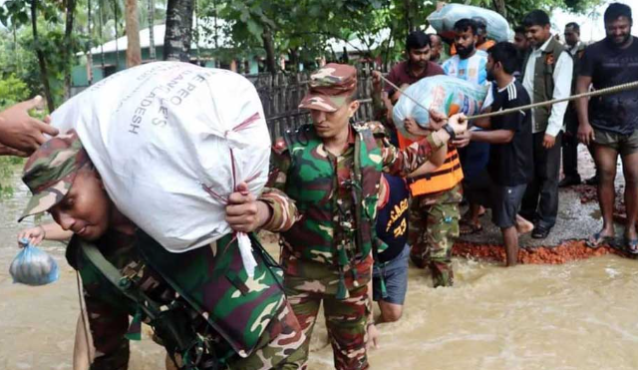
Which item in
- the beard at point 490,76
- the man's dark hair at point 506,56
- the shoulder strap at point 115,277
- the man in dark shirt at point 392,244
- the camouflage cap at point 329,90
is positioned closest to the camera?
the shoulder strap at point 115,277

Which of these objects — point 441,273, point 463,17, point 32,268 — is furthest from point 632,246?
point 32,268

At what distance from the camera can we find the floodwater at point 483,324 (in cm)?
399

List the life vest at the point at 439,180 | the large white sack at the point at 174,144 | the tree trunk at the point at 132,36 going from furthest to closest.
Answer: the tree trunk at the point at 132,36
the life vest at the point at 439,180
the large white sack at the point at 174,144

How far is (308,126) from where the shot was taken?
124 inches

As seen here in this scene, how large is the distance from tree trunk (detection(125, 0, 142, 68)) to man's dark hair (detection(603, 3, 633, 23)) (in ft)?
12.7

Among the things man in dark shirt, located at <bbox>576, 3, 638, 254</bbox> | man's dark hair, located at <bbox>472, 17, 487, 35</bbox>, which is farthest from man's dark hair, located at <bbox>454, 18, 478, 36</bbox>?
man in dark shirt, located at <bbox>576, 3, 638, 254</bbox>

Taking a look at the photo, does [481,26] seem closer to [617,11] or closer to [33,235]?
[617,11]

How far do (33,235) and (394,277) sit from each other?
2.44 metres

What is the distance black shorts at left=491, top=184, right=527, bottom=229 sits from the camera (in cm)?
517

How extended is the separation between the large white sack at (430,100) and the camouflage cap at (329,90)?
116 centimetres

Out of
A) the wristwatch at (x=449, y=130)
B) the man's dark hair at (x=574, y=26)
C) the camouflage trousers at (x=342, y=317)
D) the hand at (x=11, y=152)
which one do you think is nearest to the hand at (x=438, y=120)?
the wristwatch at (x=449, y=130)

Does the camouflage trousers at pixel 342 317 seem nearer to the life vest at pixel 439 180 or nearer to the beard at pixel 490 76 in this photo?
the life vest at pixel 439 180

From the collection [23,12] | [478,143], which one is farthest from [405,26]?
[23,12]

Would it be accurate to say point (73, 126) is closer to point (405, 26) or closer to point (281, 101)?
point (281, 101)
